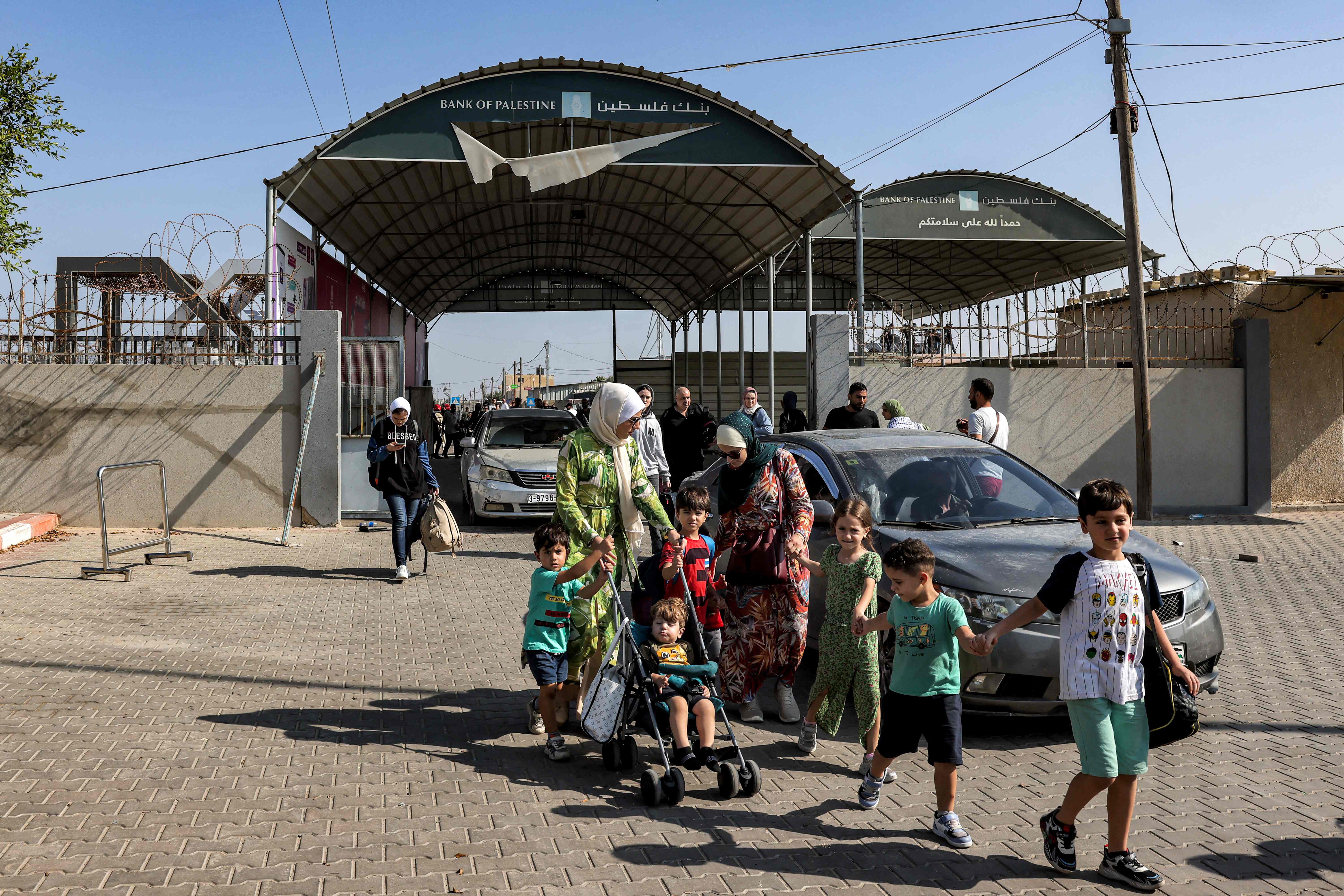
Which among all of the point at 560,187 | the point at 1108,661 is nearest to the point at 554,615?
the point at 1108,661

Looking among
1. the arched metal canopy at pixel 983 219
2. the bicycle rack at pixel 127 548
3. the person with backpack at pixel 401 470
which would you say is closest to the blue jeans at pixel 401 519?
the person with backpack at pixel 401 470

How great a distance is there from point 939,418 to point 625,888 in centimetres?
1296

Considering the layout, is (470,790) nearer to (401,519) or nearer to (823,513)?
(823,513)

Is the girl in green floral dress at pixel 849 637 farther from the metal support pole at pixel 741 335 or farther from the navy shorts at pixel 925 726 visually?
the metal support pole at pixel 741 335

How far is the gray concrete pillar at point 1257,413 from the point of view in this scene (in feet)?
54.0

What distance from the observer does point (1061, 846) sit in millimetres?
3729

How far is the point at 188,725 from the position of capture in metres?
5.50

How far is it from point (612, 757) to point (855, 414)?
20.7ft

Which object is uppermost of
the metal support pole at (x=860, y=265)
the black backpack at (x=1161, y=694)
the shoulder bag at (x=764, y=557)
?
the metal support pole at (x=860, y=265)

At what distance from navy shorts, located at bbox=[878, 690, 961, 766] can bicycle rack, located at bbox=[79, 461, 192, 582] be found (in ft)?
26.9

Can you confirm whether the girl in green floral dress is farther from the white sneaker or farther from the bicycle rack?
the bicycle rack

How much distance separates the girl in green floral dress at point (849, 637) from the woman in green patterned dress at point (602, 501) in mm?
791

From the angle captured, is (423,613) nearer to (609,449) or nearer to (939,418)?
(609,449)

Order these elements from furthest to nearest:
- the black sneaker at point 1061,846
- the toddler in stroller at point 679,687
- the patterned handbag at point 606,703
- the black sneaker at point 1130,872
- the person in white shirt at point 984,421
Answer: the person in white shirt at point 984,421 < the patterned handbag at point 606,703 < the toddler in stroller at point 679,687 < the black sneaker at point 1061,846 < the black sneaker at point 1130,872
